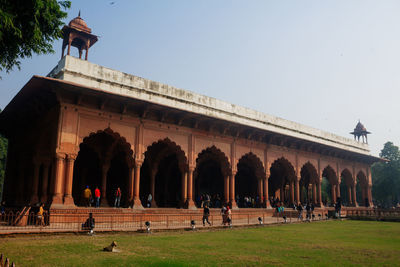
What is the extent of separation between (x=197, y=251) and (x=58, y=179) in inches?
318

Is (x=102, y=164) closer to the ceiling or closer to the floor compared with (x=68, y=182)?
closer to the ceiling

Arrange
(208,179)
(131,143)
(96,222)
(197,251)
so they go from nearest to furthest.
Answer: (197,251) < (96,222) < (131,143) < (208,179)

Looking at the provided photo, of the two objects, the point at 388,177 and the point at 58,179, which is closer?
the point at 58,179

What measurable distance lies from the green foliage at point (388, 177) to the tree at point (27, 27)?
4541 cm

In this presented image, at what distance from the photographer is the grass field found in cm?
760

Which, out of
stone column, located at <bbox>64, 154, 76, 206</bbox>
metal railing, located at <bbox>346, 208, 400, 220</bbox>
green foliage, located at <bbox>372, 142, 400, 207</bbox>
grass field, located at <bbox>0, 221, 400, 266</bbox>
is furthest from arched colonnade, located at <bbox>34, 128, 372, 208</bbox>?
green foliage, located at <bbox>372, 142, 400, 207</bbox>

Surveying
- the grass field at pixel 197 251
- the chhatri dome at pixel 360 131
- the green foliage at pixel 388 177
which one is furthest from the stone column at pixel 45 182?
the green foliage at pixel 388 177

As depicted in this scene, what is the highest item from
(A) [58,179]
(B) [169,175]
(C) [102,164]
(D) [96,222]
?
(C) [102,164]

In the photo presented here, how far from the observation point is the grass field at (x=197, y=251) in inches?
299

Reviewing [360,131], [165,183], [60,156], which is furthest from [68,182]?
[360,131]

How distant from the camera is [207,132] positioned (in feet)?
67.5

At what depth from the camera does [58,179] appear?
583 inches

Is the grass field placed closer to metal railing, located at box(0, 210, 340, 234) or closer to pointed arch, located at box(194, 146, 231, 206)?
metal railing, located at box(0, 210, 340, 234)

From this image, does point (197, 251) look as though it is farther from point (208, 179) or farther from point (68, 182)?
point (208, 179)
